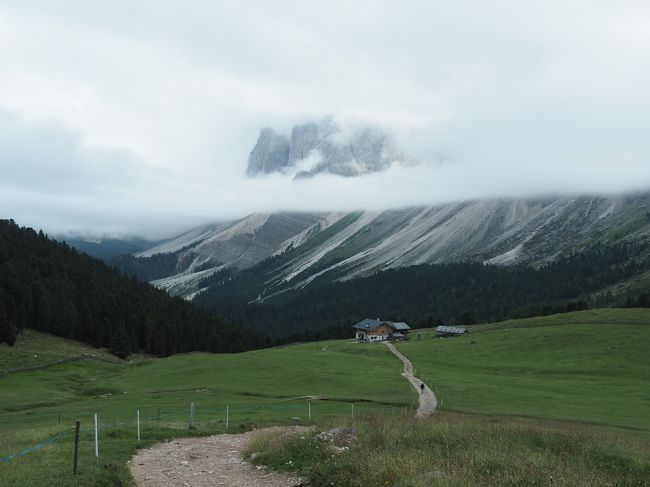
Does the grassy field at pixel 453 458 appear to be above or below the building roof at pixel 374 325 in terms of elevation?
above

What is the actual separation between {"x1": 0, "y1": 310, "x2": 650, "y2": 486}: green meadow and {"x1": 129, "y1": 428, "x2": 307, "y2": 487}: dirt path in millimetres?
873

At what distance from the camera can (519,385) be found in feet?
263

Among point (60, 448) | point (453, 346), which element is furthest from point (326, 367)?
point (60, 448)

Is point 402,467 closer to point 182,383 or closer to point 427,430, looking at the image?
point 427,430

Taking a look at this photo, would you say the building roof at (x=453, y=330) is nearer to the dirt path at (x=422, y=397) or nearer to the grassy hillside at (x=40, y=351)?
the dirt path at (x=422, y=397)

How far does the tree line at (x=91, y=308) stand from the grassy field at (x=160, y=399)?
72.7ft

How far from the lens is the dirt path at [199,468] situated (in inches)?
860

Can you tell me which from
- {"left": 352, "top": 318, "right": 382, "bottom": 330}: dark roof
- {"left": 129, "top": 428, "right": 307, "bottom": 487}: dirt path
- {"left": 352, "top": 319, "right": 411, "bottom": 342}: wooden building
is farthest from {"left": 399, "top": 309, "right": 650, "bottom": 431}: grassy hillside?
{"left": 352, "top": 318, "right": 382, "bottom": 330}: dark roof

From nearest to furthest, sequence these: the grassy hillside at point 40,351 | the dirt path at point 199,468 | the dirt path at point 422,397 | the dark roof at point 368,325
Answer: the dirt path at point 199,468, the dirt path at point 422,397, the grassy hillside at point 40,351, the dark roof at point 368,325

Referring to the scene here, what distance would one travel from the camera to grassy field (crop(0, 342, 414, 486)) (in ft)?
83.5

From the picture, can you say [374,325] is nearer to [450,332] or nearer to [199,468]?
[450,332]

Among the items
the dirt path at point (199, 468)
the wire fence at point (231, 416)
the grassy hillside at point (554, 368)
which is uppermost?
the dirt path at point (199, 468)

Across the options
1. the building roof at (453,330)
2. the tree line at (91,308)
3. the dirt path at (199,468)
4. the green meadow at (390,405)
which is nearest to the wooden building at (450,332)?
the building roof at (453,330)

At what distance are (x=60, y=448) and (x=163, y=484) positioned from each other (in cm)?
965
